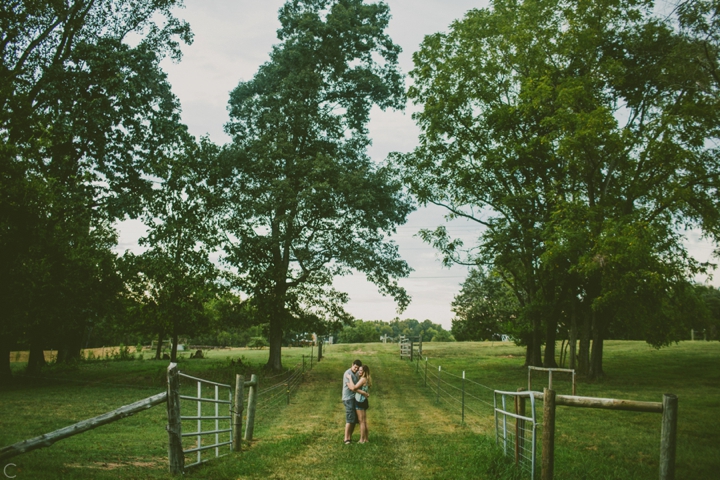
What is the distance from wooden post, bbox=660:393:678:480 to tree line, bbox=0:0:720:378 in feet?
49.7

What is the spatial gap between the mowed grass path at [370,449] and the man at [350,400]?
42 cm

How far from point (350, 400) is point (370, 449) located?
151cm

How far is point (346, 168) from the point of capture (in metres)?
29.3

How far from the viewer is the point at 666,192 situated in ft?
84.4

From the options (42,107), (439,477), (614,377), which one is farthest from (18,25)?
(614,377)

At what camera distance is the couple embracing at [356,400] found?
1292 cm

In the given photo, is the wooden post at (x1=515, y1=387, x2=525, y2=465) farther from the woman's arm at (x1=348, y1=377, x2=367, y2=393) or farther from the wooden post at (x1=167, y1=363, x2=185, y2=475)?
the wooden post at (x1=167, y1=363, x2=185, y2=475)

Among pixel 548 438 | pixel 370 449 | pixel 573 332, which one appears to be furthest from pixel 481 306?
pixel 548 438

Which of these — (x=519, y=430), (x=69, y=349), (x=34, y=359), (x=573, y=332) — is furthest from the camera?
(x=69, y=349)

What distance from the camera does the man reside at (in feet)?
42.2

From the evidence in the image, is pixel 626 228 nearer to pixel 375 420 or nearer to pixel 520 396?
pixel 375 420

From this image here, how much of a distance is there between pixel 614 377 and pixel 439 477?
2430 cm

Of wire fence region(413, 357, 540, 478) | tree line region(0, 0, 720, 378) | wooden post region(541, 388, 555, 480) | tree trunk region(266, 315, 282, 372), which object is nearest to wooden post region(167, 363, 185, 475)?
wire fence region(413, 357, 540, 478)

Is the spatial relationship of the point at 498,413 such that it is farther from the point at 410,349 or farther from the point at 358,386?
the point at 410,349
